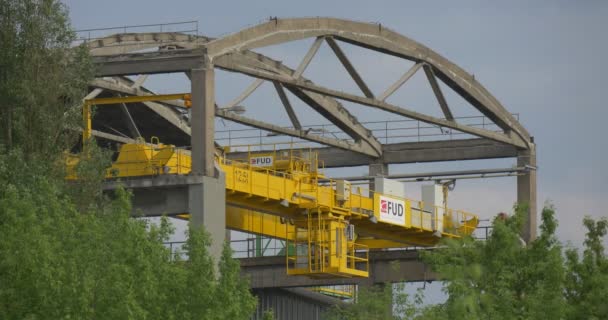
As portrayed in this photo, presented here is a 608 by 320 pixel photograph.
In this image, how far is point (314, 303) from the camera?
78.5 m

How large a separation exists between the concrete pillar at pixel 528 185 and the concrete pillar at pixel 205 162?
Result: 20.7 meters

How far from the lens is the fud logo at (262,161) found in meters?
65.1

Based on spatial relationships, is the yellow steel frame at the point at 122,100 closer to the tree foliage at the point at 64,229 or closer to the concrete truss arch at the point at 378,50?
the concrete truss arch at the point at 378,50

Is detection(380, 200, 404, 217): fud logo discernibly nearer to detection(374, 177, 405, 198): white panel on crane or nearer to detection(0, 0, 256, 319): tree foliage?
detection(374, 177, 405, 198): white panel on crane

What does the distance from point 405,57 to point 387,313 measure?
19.7 metres

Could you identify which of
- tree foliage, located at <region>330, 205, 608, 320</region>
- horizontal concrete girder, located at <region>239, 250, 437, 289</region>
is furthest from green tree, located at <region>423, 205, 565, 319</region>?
horizontal concrete girder, located at <region>239, 250, 437, 289</region>

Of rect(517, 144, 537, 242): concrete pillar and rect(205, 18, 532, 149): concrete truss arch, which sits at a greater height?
rect(205, 18, 532, 149): concrete truss arch

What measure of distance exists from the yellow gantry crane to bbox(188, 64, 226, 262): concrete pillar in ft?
4.80

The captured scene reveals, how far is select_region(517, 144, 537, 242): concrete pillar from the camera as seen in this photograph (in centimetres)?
7275

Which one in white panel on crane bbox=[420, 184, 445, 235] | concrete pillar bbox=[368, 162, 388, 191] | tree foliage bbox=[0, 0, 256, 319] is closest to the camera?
tree foliage bbox=[0, 0, 256, 319]

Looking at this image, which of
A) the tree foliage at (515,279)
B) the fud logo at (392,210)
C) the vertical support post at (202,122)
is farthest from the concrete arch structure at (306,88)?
the tree foliage at (515,279)

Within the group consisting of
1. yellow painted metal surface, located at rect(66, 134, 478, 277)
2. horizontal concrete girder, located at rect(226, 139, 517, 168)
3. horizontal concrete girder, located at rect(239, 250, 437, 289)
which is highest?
horizontal concrete girder, located at rect(226, 139, 517, 168)

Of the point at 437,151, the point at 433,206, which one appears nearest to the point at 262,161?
the point at 433,206

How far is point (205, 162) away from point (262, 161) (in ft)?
34.1
